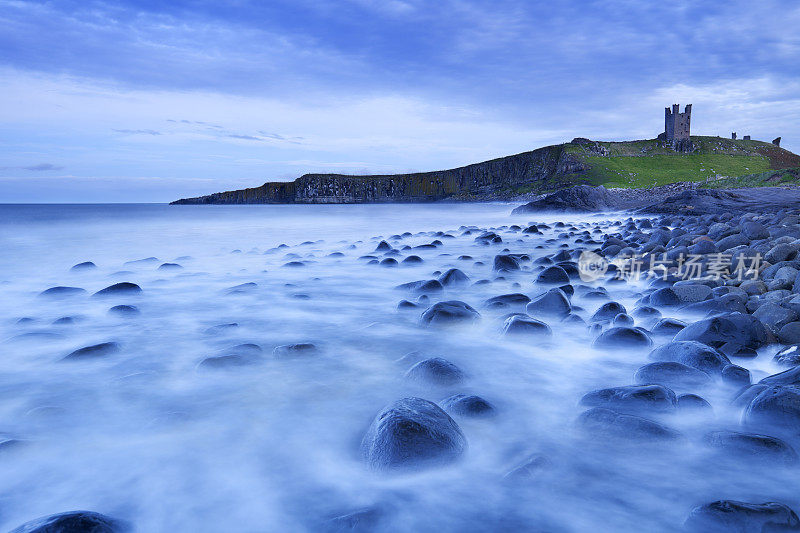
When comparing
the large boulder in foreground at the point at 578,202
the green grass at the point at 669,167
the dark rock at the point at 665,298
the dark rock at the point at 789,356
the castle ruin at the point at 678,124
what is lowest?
the dark rock at the point at 789,356

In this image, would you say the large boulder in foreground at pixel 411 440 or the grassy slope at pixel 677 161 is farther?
the grassy slope at pixel 677 161

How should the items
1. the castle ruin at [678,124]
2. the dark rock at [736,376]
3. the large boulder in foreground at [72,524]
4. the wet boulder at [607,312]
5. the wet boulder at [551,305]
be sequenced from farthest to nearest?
the castle ruin at [678,124], the wet boulder at [551,305], the wet boulder at [607,312], the dark rock at [736,376], the large boulder in foreground at [72,524]

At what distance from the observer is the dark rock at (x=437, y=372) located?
2.68 metres

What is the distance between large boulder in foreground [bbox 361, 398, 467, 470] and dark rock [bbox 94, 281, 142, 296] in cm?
450

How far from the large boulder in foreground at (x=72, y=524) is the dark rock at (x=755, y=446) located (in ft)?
7.38

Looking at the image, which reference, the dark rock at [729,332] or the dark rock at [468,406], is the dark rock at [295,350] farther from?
the dark rock at [729,332]

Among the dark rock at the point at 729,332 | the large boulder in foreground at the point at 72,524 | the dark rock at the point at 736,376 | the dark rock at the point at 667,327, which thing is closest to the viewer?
the large boulder in foreground at the point at 72,524

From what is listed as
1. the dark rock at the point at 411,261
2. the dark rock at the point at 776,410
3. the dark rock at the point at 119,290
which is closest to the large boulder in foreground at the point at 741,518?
the dark rock at the point at 776,410

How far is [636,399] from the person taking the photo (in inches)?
89.1

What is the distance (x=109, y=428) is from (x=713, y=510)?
244 centimetres

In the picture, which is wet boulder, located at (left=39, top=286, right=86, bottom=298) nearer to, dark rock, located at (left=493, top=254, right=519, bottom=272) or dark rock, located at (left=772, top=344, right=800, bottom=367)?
dark rock, located at (left=493, top=254, right=519, bottom=272)

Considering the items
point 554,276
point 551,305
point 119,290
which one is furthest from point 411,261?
point 119,290

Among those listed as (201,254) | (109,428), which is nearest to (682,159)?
(201,254)

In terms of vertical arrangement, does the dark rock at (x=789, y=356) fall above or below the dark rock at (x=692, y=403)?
above
